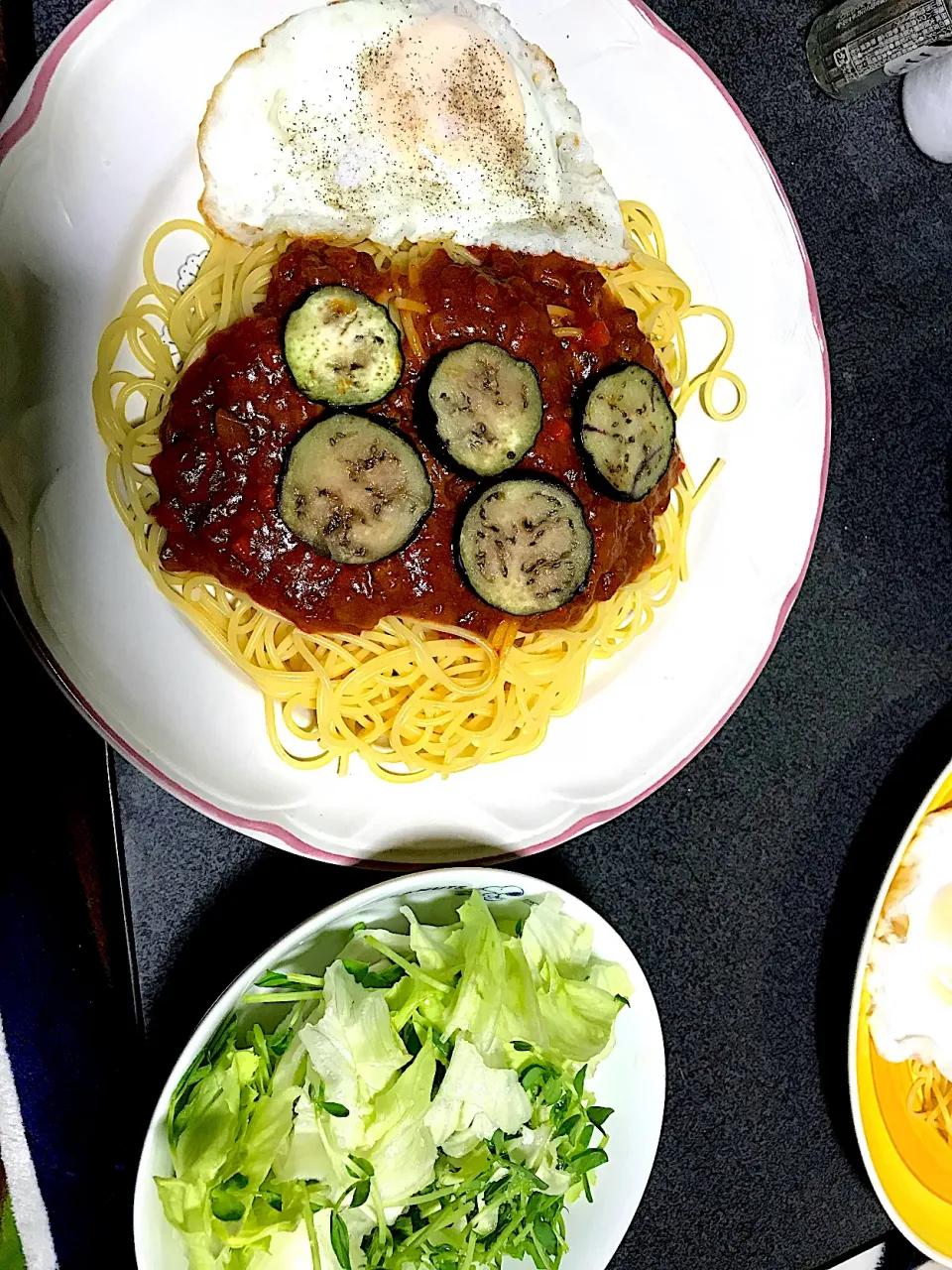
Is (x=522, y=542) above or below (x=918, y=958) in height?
above

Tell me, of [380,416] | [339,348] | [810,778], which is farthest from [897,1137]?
[339,348]

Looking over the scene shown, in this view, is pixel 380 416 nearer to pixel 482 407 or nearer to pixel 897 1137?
pixel 482 407

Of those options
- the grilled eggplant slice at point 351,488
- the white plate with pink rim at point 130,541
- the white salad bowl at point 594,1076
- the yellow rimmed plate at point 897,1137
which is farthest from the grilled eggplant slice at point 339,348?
the yellow rimmed plate at point 897,1137

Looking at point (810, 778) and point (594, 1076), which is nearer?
point (594, 1076)

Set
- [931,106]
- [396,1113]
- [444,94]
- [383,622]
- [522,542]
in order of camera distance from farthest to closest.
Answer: [931,106]
[383,622]
[444,94]
[522,542]
[396,1113]

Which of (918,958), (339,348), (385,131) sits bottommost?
(918,958)
